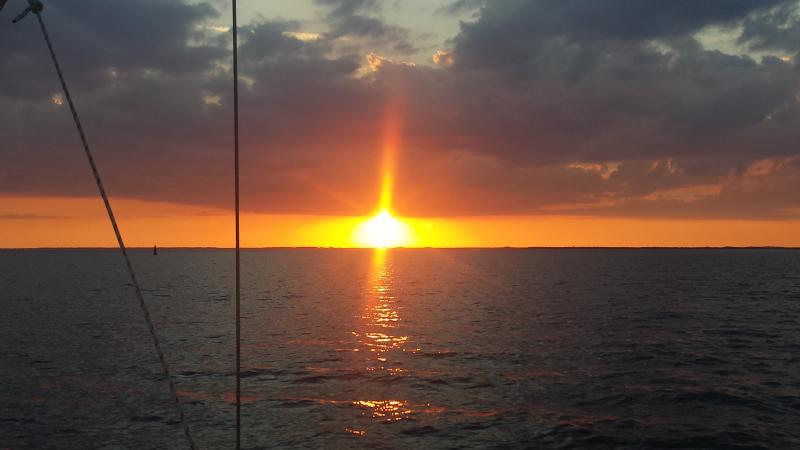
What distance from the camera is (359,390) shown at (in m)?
38.4

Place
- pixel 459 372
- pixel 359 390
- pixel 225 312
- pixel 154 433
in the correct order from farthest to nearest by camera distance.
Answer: pixel 225 312
pixel 459 372
pixel 359 390
pixel 154 433

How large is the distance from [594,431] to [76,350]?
4549 centimetres

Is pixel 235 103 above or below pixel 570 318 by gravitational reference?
above

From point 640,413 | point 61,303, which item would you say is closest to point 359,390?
point 640,413

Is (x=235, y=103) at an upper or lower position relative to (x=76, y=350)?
upper

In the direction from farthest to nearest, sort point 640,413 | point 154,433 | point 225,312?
point 225,312, point 640,413, point 154,433

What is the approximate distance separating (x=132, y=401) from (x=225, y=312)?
5248cm

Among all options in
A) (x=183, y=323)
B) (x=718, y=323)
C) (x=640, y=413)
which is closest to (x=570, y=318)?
(x=718, y=323)

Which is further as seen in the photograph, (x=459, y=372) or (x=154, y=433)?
(x=459, y=372)

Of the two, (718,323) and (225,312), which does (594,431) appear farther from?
(225,312)

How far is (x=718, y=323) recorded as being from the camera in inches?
2852

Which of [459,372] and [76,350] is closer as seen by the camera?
[459,372]

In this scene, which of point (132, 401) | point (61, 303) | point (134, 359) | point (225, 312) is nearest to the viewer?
point (132, 401)

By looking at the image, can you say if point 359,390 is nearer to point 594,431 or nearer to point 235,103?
point 594,431
